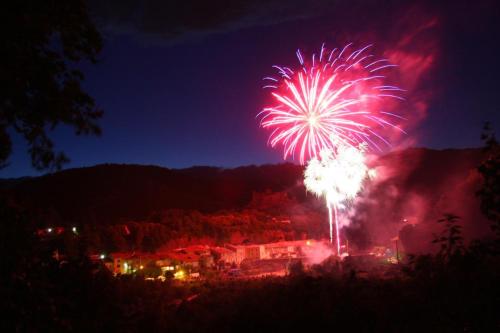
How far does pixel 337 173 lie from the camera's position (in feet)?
91.9

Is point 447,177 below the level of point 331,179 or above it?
above

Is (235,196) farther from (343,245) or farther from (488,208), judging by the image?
(488,208)

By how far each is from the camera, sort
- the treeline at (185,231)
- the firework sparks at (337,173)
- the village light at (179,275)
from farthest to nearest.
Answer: the treeline at (185,231) → the village light at (179,275) → the firework sparks at (337,173)

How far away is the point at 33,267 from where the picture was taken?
163 inches

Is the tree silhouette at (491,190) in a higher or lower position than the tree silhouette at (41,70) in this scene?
lower

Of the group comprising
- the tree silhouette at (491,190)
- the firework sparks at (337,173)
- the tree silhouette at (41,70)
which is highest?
the firework sparks at (337,173)

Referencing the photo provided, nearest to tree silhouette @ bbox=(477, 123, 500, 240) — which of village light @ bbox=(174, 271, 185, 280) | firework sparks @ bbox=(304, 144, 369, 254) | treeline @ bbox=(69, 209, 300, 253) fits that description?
firework sparks @ bbox=(304, 144, 369, 254)

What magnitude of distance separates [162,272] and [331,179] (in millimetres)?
15006

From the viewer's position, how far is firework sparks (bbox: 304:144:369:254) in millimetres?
27359

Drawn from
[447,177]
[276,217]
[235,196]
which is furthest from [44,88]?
[235,196]

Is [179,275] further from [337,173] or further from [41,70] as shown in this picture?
[41,70]

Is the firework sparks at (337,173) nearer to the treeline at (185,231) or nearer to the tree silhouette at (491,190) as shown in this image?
the treeline at (185,231)

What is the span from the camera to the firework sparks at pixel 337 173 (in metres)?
27.4

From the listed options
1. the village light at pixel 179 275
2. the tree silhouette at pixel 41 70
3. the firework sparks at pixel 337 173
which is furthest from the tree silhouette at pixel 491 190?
the village light at pixel 179 275
